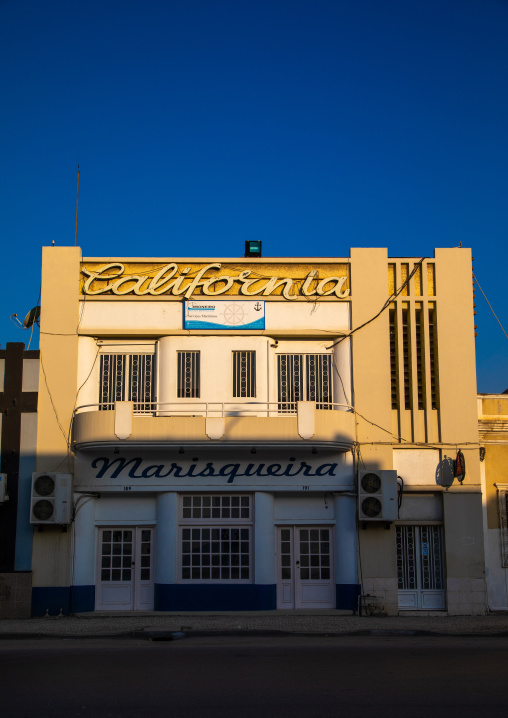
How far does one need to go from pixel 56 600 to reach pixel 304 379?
323 inches

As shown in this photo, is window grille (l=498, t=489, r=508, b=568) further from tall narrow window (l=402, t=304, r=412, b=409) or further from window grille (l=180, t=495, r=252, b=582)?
window grille (l=180, t=495, r=252, b=582)

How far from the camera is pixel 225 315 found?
20.5 metres

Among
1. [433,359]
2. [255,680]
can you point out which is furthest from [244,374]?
[255,680]

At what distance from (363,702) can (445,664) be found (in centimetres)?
282

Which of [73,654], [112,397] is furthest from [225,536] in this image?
[73,654]

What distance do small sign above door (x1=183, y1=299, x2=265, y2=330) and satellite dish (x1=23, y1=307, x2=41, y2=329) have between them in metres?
3.99

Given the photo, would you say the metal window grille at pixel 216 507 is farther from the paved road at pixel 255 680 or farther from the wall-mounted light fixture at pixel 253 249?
the wall-mounted light fixture at pixel 253 249

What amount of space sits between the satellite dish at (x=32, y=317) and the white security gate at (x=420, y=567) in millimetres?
10826

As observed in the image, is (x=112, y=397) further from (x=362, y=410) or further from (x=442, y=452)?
(x=442, y=452)

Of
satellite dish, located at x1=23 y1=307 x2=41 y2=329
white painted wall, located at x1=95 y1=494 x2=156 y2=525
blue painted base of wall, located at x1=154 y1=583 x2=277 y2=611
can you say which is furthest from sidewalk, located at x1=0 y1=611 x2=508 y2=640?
satellite dish, located at x1=23 y1=307 x2=41 y2=329

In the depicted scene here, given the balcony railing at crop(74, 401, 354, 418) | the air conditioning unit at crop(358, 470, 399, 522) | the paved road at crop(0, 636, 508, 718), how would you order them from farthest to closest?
the balcony railing at crop(74, 401, 354, 418) < the air conditioning unit at crop(358, 470, 399, 522) < the paved road at crop(0, 636, 508, 718)

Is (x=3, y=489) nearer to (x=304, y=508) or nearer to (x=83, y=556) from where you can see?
(x=83, y=556)

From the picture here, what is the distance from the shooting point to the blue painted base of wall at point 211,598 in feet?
62.8

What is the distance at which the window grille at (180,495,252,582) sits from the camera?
19.5 meters
